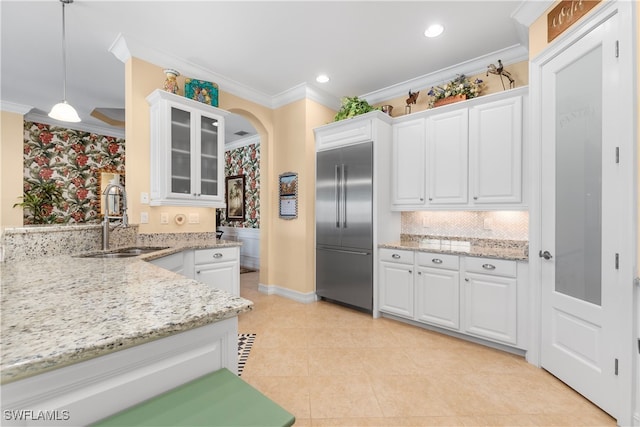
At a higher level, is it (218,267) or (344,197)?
(344,197)

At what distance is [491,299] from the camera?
99.4 inches

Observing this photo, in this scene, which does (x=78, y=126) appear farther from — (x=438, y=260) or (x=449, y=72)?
(x=438, y=260)

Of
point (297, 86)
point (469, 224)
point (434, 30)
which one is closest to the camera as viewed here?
point (434, 30)

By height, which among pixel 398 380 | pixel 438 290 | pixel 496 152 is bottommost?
pixel 398 380

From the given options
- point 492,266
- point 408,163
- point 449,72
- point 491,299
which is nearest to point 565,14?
point 449,72

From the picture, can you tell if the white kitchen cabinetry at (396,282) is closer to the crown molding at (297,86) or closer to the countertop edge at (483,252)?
the countertop edge at (483,252)

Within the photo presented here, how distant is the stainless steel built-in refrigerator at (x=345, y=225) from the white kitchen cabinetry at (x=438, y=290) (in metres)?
0.57

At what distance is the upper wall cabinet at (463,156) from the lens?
8.56 ft

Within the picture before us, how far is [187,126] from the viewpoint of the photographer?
9.99ft

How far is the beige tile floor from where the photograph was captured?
1.72 m

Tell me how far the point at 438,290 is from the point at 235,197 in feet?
16.4

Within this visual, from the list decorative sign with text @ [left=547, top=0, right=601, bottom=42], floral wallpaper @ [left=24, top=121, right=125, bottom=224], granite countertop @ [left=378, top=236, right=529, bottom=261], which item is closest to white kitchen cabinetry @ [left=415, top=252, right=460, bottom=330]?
granite countertop @ [left=378, top=236, right=529, bottom=261]

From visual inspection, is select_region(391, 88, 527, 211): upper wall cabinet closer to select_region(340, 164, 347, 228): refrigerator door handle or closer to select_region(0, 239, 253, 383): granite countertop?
select_region(340, 164, 347, 228): refrigerator door handle

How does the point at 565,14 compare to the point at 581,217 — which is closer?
the point at 581,217
